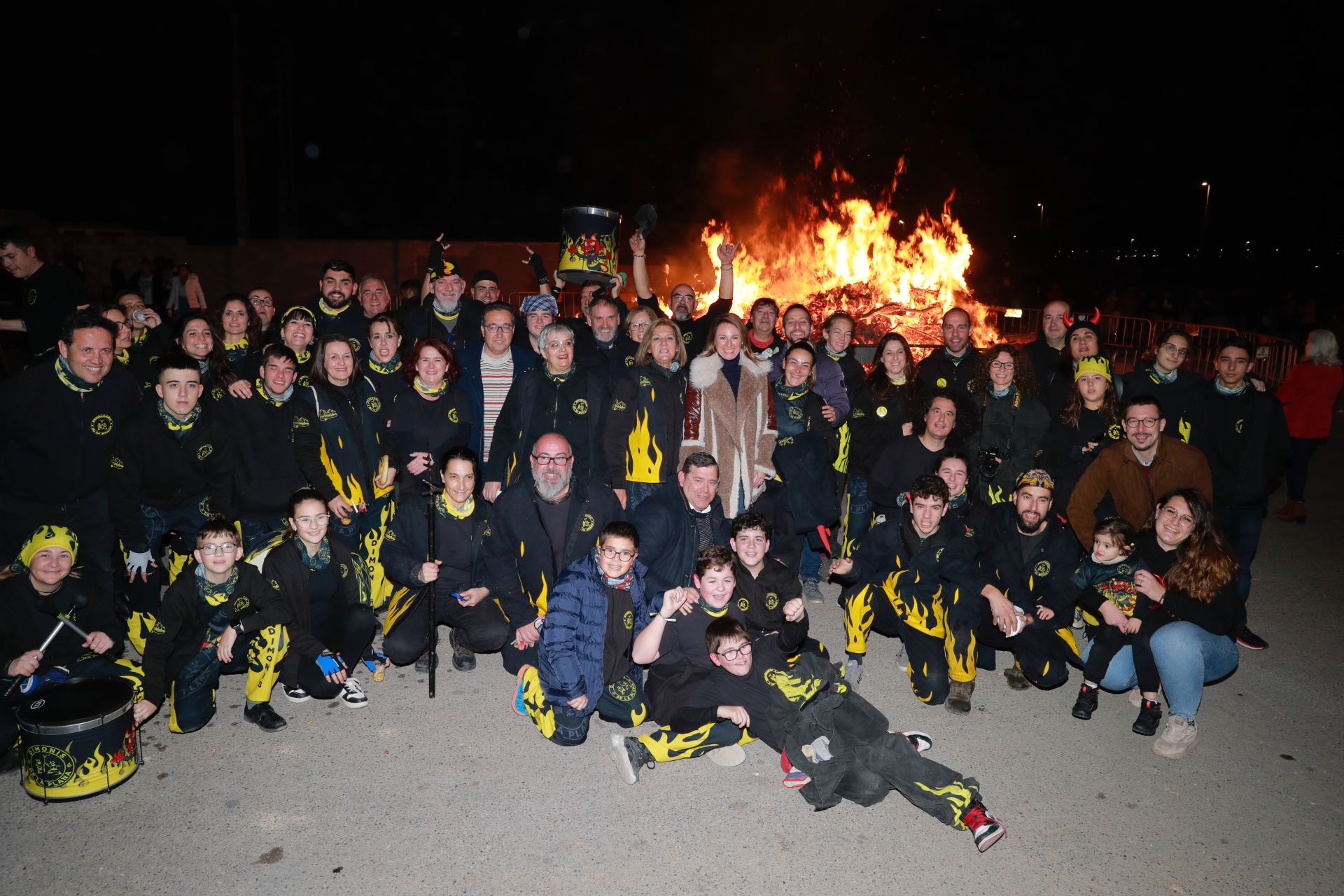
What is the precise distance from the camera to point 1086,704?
495 centimetres

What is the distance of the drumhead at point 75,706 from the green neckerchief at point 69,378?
5.69 ft

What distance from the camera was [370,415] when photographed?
5.74m

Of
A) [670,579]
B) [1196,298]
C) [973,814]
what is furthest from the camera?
[1196,298]

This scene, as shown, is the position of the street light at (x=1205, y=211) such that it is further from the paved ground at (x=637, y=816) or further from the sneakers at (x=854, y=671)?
the sneakers at (x=854, y=671)

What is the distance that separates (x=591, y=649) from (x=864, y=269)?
49.1 feet

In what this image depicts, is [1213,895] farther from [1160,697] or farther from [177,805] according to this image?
[177,805]

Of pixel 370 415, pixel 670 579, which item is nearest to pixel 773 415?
pixel 670 579

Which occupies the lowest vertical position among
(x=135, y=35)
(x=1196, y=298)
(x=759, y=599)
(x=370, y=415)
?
(x=759, y=599)

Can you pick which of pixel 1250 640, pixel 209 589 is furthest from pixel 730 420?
pixel 1250 640

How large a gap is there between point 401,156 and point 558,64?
688cm

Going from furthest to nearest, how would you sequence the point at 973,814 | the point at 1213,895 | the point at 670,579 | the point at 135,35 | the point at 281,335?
the point at 135,35 → the point at 281,335 → the point at 670,579 → the point at 973,814 → the point at 1213,895

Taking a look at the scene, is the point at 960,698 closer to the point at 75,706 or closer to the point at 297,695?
the point at 297,695

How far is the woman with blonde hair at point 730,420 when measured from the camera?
5871 mm

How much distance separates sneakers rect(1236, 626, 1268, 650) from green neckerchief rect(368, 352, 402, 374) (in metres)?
6.01
